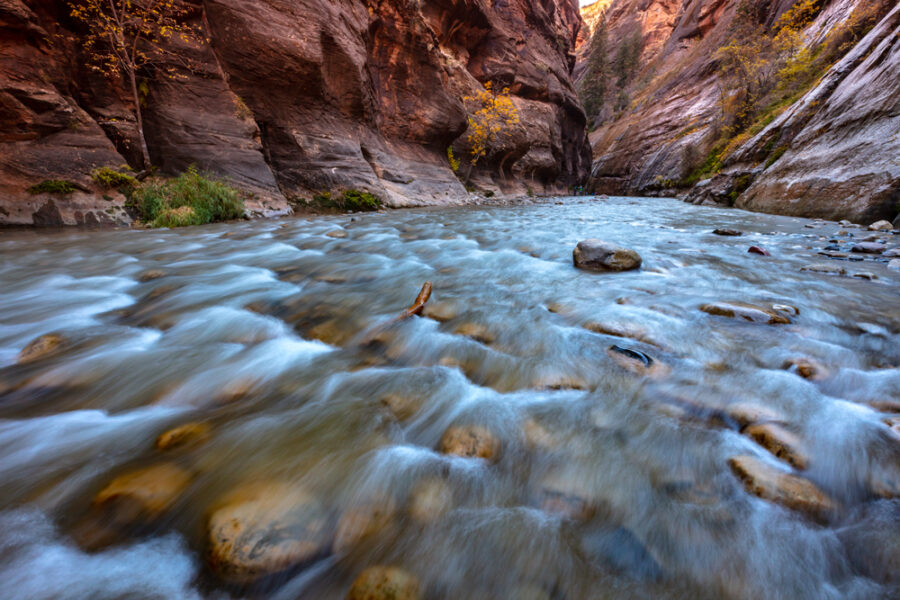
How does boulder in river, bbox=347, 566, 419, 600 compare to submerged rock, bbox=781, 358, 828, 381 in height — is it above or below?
below

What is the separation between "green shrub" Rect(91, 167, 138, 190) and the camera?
264 inches

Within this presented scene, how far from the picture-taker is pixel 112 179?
269 inches

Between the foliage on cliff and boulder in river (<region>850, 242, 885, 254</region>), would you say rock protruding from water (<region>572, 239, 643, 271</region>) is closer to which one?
boulder in river (<region>850, 242, 885, 254</region>)

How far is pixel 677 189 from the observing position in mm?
21344

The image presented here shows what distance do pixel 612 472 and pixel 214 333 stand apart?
2.17 metres

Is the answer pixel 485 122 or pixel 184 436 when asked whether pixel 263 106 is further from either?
pixel 485 122

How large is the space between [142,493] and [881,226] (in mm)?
8360

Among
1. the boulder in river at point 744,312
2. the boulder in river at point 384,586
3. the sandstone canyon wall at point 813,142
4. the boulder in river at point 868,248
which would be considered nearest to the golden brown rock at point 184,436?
the boulder in river at point 384,586

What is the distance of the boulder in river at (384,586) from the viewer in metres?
0.78

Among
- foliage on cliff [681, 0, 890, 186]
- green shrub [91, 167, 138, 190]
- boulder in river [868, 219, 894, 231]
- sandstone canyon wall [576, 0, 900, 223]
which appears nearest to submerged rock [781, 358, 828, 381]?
boulder in river [868, 219, 894, 231]

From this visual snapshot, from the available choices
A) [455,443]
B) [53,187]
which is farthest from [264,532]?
[53,187]

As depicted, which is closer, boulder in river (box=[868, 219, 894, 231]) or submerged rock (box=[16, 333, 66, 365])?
submerged rock (box=[16, 333, 66, 365])

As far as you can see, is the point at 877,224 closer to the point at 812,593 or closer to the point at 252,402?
the point at 812,593

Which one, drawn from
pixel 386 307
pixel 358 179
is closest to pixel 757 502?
pixel 386 307
